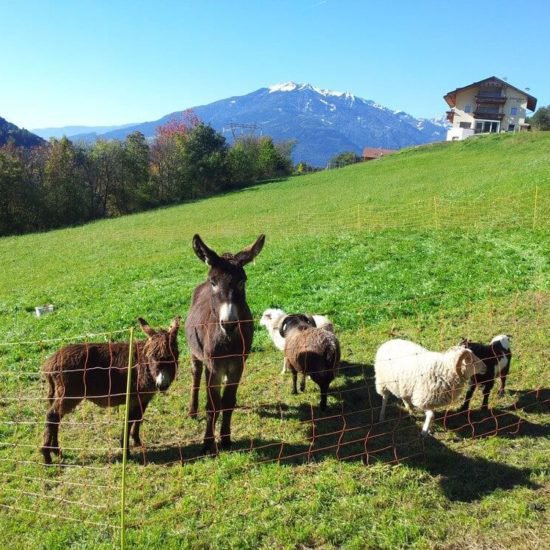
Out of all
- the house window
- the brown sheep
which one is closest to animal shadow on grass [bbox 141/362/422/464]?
the brown sheep

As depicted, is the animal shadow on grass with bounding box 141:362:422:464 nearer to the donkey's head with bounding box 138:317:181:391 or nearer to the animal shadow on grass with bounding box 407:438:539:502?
the animal shadow on grass with bounding box 407:438:539:502

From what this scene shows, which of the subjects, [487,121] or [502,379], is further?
[487,121]

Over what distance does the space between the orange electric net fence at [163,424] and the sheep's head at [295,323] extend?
0.82m

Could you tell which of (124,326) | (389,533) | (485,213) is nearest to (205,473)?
(389,533)

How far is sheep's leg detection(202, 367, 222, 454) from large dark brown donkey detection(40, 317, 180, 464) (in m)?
0.49

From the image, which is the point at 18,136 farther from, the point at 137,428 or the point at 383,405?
the point at 383,405

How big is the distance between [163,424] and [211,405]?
127 centimetres

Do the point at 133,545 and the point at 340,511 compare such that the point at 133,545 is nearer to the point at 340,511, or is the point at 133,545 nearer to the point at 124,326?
the point at 340,511

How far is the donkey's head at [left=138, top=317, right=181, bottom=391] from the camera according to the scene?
213 inches

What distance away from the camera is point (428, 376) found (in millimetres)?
5582

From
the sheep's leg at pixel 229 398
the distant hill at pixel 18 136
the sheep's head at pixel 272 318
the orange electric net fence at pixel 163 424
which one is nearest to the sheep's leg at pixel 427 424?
the orange electric net fence at pixel 163 424

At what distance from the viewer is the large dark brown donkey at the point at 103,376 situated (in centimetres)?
547

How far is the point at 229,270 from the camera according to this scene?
16.6 ft

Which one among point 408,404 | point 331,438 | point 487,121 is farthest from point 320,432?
point 487,121
